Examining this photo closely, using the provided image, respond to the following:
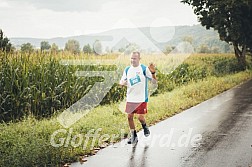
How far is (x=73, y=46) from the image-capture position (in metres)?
13.8

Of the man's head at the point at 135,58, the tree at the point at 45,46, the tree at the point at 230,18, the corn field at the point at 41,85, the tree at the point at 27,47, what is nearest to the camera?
the man's head at the point at 135,58

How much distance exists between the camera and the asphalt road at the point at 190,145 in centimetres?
588

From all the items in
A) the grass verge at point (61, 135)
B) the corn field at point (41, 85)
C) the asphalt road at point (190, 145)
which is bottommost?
the asphalt road at point (190, 145)

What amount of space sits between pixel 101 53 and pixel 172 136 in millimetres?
7367

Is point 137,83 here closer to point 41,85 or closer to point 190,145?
point 190,145

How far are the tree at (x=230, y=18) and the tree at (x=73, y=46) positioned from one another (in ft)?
56.0

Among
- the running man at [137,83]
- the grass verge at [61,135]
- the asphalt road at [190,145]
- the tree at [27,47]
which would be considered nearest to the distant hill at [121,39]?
the tree at [27,47]

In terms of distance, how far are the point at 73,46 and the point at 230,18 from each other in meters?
20.4

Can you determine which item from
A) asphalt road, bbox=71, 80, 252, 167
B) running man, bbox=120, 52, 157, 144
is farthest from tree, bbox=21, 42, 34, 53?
running man, bbox=120, 52, 157, 144

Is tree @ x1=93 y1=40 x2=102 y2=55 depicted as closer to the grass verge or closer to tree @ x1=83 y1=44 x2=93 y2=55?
tree @ x1=83 y1=44 x2=93 y2=55

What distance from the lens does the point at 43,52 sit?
10.7 meters

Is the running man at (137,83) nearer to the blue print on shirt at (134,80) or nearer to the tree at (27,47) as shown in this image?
the blue print on shirt at (134,80)

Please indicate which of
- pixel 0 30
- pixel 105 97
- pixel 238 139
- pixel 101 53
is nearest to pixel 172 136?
pixel 238 139

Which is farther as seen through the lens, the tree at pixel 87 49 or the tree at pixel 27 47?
the tree at pixel 87 49
